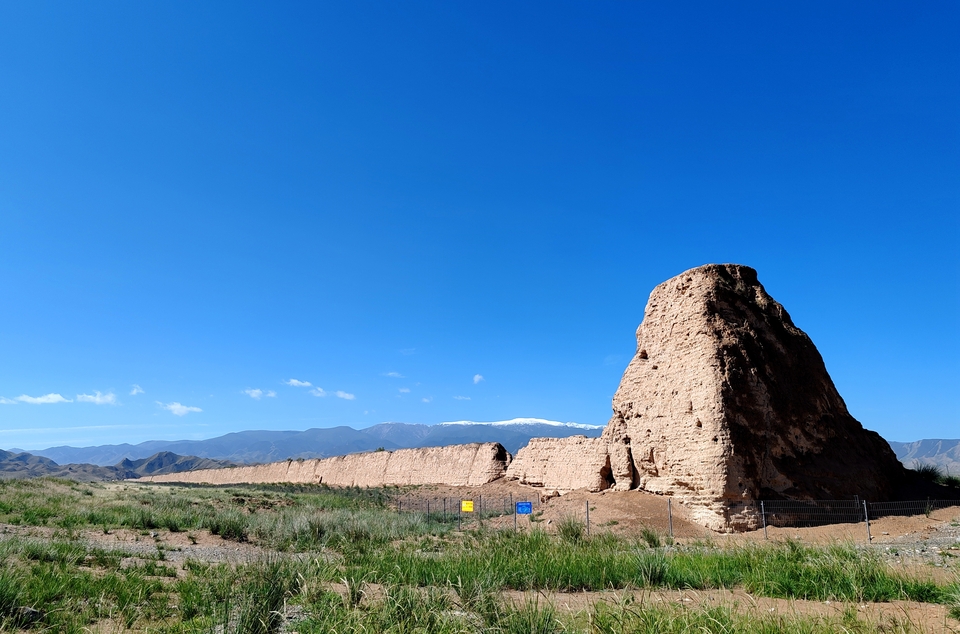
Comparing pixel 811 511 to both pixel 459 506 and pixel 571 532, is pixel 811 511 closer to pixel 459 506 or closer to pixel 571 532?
pixel 571 532

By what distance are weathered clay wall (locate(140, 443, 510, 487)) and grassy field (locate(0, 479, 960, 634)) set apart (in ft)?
73.2

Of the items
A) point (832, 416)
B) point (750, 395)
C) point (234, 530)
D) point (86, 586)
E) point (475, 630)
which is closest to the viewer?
point (475, 630)

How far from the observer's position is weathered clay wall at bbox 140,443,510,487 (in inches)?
1391

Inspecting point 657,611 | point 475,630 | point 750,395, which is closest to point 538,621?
point 475,630

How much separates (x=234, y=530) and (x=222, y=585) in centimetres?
1102

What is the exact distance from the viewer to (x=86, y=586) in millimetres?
7812

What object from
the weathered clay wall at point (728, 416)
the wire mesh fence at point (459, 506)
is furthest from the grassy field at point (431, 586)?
the wire mesh fence at point (459, 506)

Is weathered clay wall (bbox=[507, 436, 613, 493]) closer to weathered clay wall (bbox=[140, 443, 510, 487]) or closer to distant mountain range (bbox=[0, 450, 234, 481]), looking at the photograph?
weathered clay wall (bbox=[140, 443, 510, 487])

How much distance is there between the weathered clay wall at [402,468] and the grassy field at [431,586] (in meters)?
22.3

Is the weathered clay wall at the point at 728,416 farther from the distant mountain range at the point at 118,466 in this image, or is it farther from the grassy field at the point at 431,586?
the distant mountain range at the point at 118,466

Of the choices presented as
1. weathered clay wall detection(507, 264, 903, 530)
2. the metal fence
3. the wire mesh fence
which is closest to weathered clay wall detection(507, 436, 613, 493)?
weathered clay wall detection(507, 264, 903, 530)

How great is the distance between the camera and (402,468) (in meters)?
42.9

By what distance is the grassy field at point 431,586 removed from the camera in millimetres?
5316

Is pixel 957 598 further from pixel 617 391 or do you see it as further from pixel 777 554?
pixel 617 391
